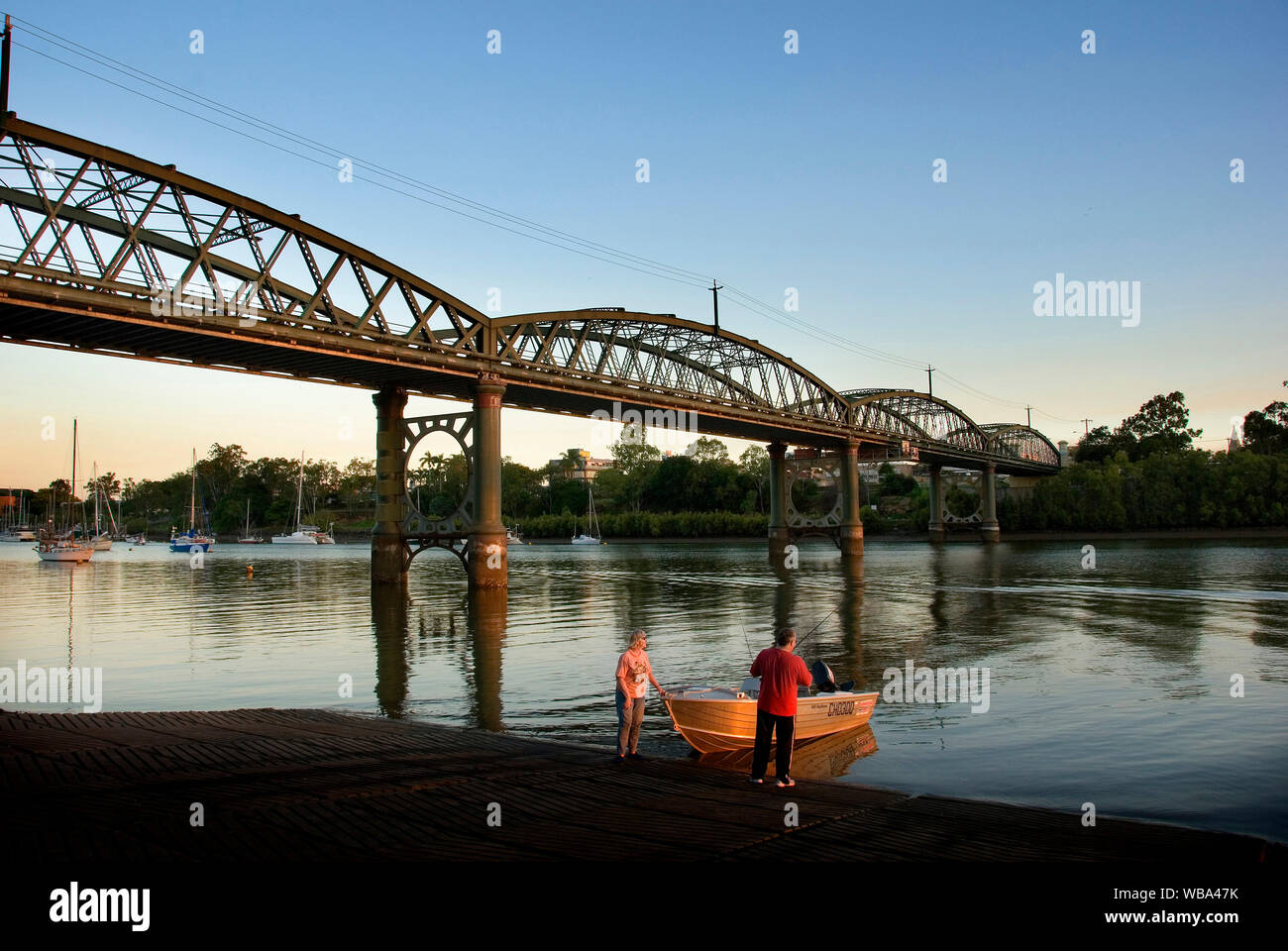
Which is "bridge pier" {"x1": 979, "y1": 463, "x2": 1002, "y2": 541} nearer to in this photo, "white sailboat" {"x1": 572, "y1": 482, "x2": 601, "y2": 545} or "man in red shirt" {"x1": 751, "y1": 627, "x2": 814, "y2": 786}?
"white sailboat" {"x1": 572, "y1": 482, "x2": 601, "y2": 545}

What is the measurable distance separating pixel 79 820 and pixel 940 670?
20.8 m

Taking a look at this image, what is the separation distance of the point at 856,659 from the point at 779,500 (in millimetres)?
85155

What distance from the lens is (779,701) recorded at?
12.6 meters

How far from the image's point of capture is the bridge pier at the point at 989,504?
142 metres

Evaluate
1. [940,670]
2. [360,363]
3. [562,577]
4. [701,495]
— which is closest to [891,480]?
[701,495]

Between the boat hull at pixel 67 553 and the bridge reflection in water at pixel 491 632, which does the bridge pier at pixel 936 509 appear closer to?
the bridge reflection in water at pixel 491 632

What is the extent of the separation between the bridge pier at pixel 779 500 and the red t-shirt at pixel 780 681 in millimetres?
95059

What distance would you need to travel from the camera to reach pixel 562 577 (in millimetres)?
72438

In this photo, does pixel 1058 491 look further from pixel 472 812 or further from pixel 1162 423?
pixel 472 812

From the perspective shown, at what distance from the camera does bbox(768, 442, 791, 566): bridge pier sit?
356 ft

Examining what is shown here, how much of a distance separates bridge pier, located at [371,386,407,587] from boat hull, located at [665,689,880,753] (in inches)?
1683

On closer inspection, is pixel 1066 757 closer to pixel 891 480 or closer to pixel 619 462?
pixel 891 480

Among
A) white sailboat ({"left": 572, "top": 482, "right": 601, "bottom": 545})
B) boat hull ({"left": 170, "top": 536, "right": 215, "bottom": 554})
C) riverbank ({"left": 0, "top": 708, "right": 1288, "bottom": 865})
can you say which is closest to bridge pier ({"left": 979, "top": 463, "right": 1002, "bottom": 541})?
white sailboat ({"left": 572, "top": 482, "right": 601, "bottom": 545})

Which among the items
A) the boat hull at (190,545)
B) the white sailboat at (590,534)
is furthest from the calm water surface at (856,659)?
the white sailboat at (590,534)
